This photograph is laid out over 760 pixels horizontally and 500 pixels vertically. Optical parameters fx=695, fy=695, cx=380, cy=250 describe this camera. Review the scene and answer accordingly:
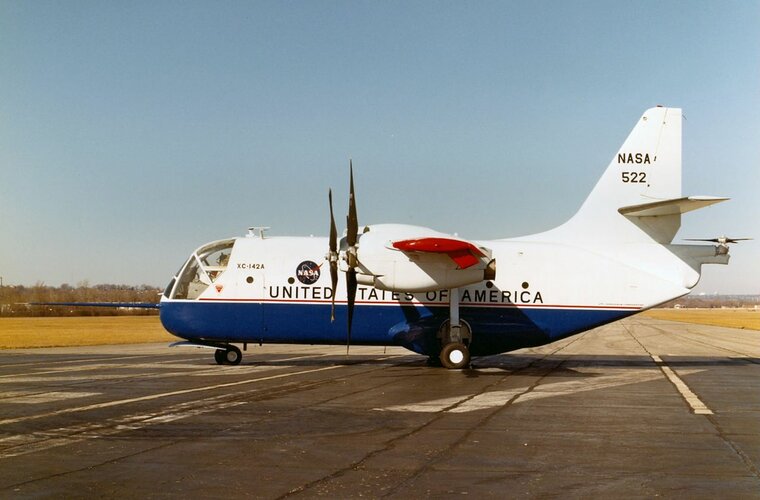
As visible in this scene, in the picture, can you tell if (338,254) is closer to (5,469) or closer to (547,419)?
(547,419)

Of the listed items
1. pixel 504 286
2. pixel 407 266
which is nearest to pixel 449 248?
pixel 407 266

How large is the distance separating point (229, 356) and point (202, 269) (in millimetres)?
3559

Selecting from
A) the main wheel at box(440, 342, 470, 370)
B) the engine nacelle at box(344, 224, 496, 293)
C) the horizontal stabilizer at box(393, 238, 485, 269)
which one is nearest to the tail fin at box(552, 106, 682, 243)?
the engine nacelle at box(344, 224, 496, 293)

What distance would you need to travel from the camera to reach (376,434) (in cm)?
1167

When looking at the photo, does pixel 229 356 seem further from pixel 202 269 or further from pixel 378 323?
pixel 378 323

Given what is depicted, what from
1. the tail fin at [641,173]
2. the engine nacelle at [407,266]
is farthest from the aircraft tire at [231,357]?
the tail fin at [641,173]

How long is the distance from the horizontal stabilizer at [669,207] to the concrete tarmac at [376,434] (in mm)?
5599

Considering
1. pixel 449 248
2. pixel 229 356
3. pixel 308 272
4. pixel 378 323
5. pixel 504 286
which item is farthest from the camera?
pixel 229 356

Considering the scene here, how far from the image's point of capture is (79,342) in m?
45.3

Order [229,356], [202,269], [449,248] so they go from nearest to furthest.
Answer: [449,248] → [202,269] → [229,356]

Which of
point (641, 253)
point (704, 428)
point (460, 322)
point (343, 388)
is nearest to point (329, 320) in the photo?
point (460, 322)

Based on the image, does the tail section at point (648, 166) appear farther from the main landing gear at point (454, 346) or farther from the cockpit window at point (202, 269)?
the cockpit window at point (202, 269)

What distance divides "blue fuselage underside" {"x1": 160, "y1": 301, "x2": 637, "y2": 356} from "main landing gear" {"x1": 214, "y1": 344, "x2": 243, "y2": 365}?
1.35m

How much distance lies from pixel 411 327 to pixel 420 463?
14.8 m
